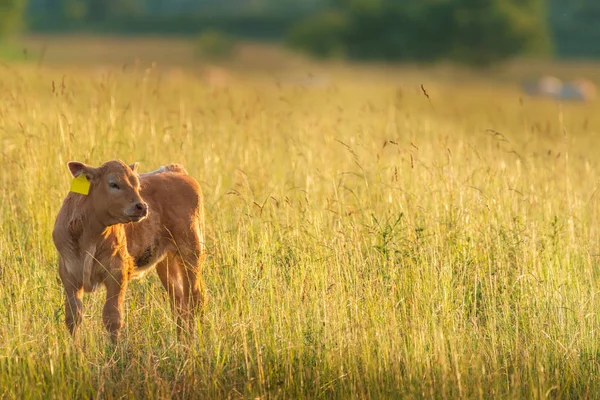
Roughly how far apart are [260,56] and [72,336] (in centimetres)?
9485

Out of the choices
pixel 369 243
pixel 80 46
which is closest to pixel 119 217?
pixel 369 243

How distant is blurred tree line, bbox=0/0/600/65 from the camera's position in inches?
2744

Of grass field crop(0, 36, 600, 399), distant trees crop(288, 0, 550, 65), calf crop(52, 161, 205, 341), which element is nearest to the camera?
grass field crop(0, 36, 600, 399)

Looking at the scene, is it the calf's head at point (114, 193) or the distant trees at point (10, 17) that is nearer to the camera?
the calf's head at point (114, 193)

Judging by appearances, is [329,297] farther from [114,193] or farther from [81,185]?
[81,185]

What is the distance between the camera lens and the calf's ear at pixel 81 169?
5.64 meters

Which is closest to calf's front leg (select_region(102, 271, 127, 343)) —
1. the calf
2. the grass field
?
the calf

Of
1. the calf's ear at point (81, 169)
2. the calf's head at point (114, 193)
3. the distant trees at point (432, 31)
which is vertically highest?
the distant trees at point (432, 31)

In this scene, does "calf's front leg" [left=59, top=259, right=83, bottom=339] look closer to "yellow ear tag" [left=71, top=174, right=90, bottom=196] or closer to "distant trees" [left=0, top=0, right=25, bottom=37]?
"yellow ear tag" [left=71, top=174, right=90, bottom=196]

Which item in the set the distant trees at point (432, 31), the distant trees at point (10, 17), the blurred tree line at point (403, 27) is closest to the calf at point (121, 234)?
the blurred tree line at point (403, 27)

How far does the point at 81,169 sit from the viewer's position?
224 inches

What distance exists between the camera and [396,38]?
265 feet

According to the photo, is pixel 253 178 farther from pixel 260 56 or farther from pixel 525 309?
pixel 260 56

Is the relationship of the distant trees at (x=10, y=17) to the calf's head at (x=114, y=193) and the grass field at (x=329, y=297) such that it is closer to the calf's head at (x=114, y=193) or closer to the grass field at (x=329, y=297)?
the grass field at (x=329, y=297)
